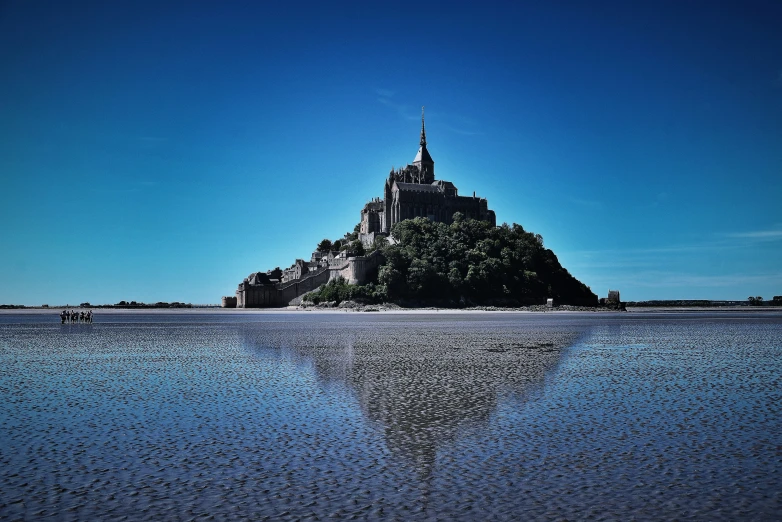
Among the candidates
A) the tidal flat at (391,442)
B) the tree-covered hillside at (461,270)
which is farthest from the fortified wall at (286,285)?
the tidal flat at (391,442)

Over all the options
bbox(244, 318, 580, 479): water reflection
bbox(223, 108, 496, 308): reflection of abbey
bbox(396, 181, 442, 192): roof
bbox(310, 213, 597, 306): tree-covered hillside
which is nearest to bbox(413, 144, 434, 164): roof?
bbox(223, 108, 496, 308): reflection of abbey

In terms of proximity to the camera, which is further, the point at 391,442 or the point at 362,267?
the point at 362,267

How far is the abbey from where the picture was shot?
4766 inches

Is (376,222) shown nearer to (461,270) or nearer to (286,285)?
(286,285)

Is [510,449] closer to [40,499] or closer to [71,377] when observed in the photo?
[40,499]

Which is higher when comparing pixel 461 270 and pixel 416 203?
pixel 416 203

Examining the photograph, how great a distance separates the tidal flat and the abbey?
98260 millimetres

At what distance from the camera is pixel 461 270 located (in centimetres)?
10300

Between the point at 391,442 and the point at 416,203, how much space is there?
111 metres

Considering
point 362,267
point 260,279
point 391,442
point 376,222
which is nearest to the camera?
point 391,442

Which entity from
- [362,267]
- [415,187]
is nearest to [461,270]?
[362,267]

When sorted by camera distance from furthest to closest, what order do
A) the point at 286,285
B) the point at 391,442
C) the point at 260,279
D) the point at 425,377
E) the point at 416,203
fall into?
the point at 416,203, the point at 260,279, the point at 286,285, the point at 425,377, the point at 391,442

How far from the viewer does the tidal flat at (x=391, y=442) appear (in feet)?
27.6

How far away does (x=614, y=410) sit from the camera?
14.7m
